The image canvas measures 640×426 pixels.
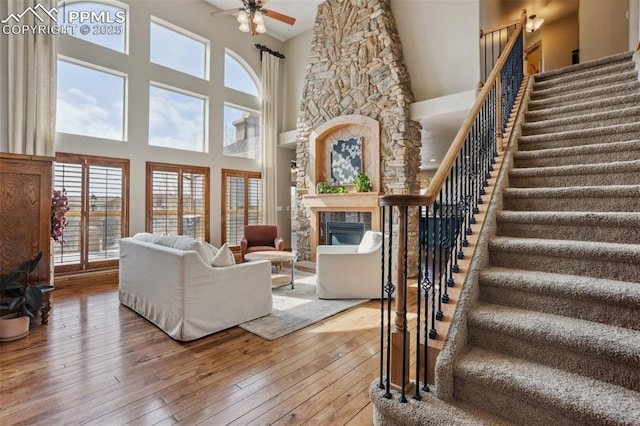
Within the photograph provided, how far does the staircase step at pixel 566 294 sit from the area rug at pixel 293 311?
6.18 ft

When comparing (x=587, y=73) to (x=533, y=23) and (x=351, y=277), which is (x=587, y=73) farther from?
(x=533, y=23)

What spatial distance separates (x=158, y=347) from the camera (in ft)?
8.76

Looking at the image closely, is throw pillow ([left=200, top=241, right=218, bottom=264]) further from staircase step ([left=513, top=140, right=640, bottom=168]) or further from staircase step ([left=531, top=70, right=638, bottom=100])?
staircase step ([left=531, top=70, right=638, bottom=100])

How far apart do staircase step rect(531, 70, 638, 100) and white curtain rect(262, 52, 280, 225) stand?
527 centimetres

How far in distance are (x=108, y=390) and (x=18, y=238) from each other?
2.14 metres

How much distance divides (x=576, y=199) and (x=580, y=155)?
2.17ft

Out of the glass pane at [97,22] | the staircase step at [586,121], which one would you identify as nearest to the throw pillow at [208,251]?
the staircase step at [586,121]

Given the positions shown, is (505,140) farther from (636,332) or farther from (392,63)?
(392,63)

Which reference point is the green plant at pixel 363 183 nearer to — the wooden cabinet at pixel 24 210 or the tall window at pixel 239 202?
the tall window at pixel 239 202

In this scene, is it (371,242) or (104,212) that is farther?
(104,212)

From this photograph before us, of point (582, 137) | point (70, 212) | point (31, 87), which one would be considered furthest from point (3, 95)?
point (582, 137)

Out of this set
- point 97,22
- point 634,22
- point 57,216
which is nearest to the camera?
point 57,216

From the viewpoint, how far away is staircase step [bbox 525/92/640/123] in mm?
2941

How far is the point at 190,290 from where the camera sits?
2.75 metres
